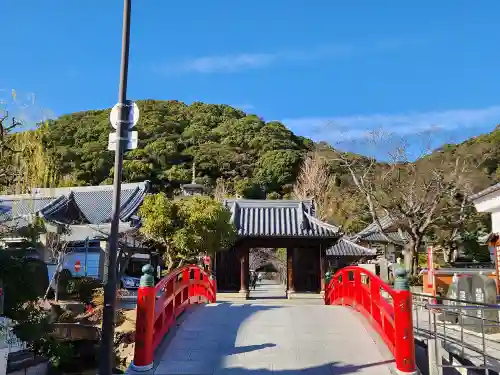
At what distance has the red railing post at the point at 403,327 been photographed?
6.34 m

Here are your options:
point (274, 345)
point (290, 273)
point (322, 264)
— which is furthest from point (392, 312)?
point (290, 273)

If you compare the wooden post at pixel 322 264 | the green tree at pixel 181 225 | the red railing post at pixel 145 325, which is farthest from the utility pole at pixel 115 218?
the wooden post at pixel 322 264

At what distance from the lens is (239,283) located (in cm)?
2339

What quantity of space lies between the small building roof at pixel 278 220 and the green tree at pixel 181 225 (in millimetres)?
5973

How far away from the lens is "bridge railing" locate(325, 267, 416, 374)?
20.9 feet

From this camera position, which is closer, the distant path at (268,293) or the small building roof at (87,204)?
the distant path at (268,293)

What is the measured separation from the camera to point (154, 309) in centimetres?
699

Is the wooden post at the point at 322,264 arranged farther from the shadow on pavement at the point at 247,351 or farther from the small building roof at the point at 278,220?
the shadow on pavement at the point at 247,351

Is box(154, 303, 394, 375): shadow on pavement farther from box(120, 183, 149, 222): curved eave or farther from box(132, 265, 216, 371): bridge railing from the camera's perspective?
box(120, 183, 149, 222): curved eave

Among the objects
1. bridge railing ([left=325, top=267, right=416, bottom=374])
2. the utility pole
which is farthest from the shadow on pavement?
the utility pole

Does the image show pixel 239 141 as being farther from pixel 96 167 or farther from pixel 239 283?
pixel 239 283

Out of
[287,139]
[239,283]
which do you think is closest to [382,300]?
[239,283]

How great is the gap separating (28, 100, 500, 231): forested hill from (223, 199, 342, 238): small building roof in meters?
21.6

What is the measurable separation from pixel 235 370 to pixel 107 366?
5.56ft
